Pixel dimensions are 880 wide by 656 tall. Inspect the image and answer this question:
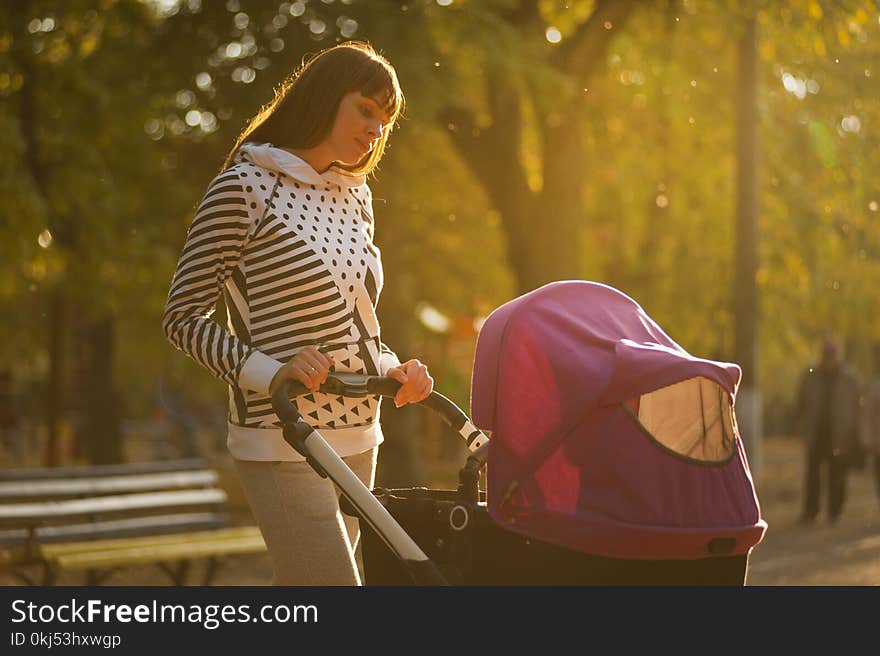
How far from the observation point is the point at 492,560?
3477 millimetres

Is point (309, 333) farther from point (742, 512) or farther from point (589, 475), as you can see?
point (742, 512)

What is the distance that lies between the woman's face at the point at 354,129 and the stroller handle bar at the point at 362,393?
1.75 ft

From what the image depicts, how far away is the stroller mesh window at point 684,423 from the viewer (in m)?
3.24

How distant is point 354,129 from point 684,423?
105 centimetres

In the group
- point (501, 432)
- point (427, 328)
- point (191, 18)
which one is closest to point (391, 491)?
point (501, 432)

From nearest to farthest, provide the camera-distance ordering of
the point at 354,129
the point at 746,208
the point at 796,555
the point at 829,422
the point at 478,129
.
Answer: the point at 354,129
the point at 796,555
the point at 746,208
the point at 478,129
the point at 829,422

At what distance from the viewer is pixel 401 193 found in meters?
12.9

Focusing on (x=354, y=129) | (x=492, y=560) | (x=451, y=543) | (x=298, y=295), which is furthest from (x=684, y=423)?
(x=354, y=129)

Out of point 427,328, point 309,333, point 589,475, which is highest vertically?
point 309,333

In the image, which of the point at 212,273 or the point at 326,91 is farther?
the point at 326,91

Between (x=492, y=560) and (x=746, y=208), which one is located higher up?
(x=746, y=208)

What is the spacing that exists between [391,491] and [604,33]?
11263 mm

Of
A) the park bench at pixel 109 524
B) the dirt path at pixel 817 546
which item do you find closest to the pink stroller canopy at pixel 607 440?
the park bench at pixel 109 524

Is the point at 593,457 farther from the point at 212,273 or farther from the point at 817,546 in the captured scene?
the point at 817,546
